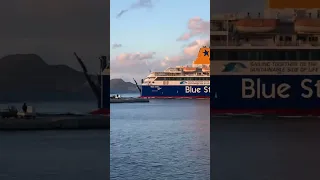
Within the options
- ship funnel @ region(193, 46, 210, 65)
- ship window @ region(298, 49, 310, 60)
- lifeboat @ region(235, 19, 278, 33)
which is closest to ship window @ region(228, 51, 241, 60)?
lifeboat @ region(235, 19, 278, 33)

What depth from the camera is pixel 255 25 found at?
1116 centimetres

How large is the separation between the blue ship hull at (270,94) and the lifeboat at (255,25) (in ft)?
3.52

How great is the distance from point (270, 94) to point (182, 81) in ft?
53.9

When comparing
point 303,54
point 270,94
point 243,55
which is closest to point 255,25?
point 243,55

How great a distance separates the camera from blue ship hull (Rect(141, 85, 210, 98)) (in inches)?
1071

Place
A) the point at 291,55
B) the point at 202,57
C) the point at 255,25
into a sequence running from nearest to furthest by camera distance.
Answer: the point at 255,25 → the point at 291,55 → the point at 202,57

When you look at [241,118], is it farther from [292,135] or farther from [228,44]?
[292,135]

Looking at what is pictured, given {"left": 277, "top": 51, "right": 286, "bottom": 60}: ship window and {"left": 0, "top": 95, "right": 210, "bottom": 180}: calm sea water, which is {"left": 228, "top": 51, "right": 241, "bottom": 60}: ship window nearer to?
{"left": 277, "top": 51, "right": 286, "bottom": 60}: ship window

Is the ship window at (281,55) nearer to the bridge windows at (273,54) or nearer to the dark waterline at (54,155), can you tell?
the bridge windows at (273,54)

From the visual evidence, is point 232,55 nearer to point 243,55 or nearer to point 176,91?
point 243,55

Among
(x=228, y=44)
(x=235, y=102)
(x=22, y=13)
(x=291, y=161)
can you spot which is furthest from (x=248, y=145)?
(x=228, y=44)

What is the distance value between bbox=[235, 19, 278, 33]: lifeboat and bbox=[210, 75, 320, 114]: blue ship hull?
1074 mm

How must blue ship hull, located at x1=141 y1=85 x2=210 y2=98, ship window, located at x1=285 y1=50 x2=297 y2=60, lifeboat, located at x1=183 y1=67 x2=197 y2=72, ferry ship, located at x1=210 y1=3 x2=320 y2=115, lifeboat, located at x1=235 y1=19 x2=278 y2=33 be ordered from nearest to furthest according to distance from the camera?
1. lifeboat, located at x1=235 y1=19 x2=278 y2=33
2. ferry ship, located at x1=210 y1=3 x2=320 y2=115
3. ship window, located at x1=285 y1=50 x2=297 y2=60
4. blue ship hull, located at x1=141 y1=85 x2=210 y2=98
5. lifeboat, located at x1=183 y1=67 x2=197 y2=72

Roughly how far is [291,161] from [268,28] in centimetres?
676
